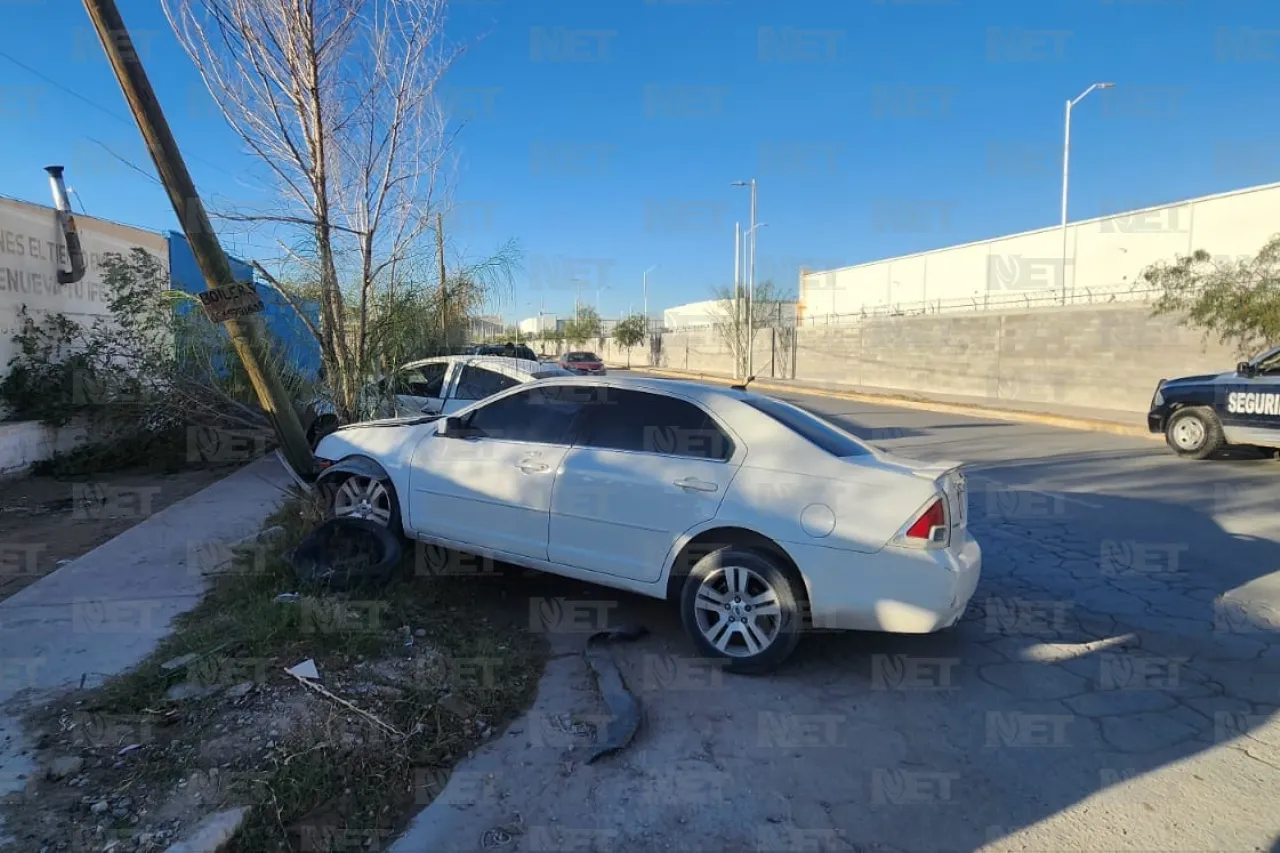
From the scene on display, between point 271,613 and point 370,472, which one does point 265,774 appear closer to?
point 271,613

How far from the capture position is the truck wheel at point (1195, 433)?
10906 millimetres

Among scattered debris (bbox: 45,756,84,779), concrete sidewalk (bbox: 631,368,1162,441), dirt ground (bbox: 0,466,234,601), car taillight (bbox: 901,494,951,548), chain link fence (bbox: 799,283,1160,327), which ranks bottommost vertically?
scattered debris (bbox: 45,756,84,779)

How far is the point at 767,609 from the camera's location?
3973 millimetres

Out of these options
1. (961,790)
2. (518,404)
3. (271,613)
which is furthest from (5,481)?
(961,790)

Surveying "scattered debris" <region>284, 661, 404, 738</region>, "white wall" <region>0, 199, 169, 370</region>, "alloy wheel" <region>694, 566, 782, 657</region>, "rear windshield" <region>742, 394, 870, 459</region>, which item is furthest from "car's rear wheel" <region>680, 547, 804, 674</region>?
"white wall" <region>0, 199, 169, 370</region>

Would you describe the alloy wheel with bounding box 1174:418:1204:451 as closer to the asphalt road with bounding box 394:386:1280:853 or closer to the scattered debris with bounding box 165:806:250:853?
the asphalt road with bounding box 394:386:1280:853

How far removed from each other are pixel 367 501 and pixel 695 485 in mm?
2651

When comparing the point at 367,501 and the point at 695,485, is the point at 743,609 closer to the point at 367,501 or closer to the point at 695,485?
the point at 695,485

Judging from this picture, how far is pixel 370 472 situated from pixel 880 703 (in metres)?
3.70

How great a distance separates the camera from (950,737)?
11.4 ft

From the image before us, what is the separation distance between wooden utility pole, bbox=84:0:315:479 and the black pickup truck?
11.9 metres

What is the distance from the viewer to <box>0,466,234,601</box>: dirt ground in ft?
19.2

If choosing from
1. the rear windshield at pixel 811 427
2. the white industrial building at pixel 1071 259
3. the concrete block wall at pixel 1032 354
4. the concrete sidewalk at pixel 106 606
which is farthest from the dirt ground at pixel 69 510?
the white industrial building at pixel 1071 259

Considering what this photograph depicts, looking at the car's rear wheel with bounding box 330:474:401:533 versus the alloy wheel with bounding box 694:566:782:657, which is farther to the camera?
the car's rear wheel with bounding box 330:474:401:533
